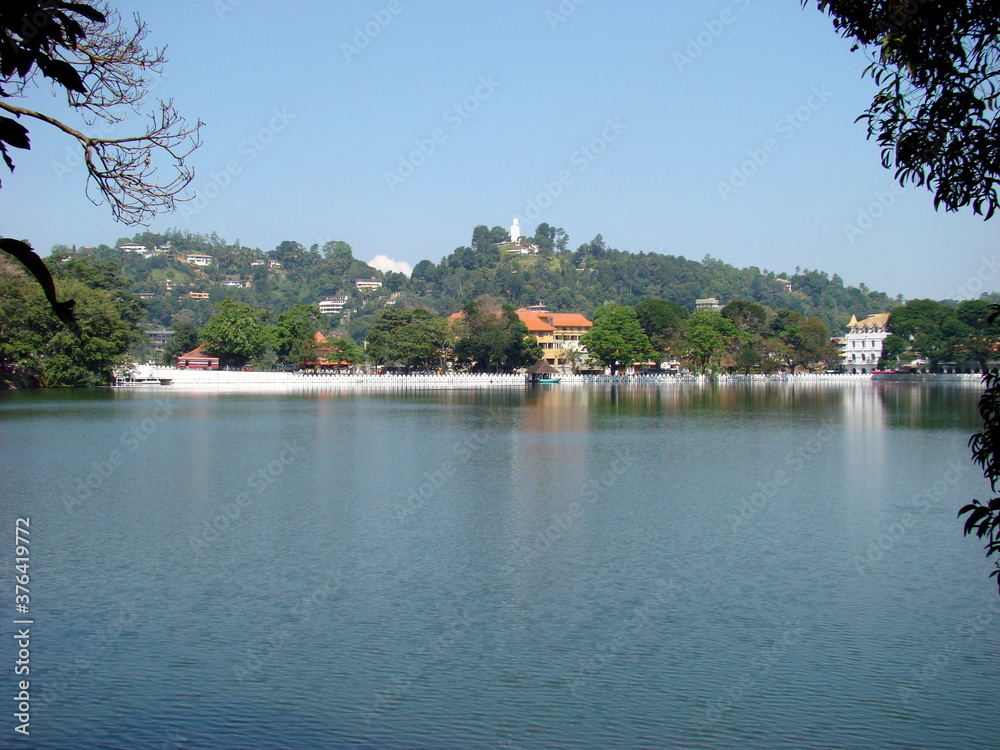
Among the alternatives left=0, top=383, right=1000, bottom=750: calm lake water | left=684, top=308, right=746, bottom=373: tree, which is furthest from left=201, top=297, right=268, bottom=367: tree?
left=0, top=383, right=1000, bottom=750: calm lake water

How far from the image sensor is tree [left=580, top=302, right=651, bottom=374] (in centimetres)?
8569

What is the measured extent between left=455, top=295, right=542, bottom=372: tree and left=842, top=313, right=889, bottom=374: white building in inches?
2036

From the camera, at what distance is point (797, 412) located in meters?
43.2

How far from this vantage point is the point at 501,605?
10.4 m

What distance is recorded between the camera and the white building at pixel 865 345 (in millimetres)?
115375

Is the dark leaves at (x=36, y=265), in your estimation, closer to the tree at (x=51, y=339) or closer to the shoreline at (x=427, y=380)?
the tree at (x=51, y=339)

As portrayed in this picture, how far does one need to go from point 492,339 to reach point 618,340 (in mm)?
12225

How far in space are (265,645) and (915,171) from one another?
7318 millimetres

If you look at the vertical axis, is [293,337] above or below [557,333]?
below

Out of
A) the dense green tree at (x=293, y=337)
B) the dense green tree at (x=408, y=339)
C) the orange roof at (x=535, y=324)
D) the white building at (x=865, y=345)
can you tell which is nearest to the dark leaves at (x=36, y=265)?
the dense green tree at (x=408, y=339)

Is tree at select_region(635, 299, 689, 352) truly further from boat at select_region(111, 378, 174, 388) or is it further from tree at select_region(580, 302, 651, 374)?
boat at select_region(111, 378, 174, 388)

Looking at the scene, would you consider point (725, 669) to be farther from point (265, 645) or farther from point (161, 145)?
point (161, 145)

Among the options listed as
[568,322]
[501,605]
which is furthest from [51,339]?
[568,322]

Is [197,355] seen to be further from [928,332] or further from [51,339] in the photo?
[928,332]
